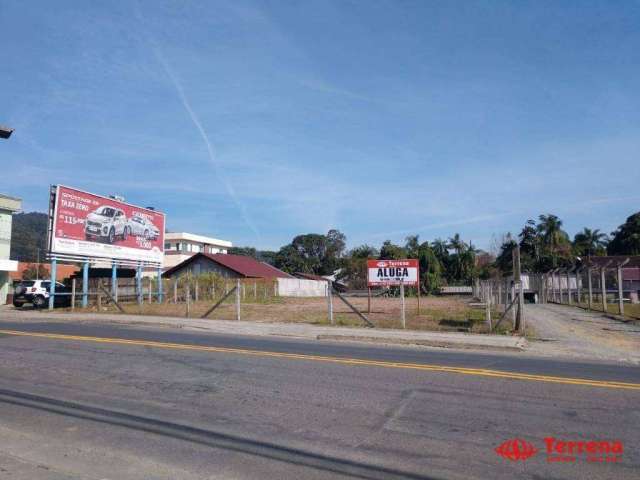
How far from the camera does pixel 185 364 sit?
36.6 ft

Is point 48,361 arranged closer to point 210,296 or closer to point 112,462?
point 112,462

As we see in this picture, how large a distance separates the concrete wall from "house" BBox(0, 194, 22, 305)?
24.0m

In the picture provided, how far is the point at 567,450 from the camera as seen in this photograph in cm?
585

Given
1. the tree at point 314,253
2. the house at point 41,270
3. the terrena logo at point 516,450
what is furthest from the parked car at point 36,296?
the tree at point 314,253

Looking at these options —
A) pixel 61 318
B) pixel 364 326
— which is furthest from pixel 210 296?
pixel 364 326

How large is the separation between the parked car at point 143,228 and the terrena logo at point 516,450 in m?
33.4

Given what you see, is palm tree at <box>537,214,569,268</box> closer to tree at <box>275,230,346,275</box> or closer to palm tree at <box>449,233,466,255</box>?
palm tree at <box>449,233,466,255</box>

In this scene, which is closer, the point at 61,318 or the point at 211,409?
the point at 211,409

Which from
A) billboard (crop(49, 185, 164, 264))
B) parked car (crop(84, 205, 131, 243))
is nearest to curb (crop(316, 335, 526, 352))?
billboard (crop(49, 185, 164, 264))

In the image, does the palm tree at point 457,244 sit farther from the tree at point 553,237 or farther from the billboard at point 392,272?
the billboard at point 392,272

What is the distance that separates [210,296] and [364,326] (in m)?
24.8

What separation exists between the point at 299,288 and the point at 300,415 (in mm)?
56582

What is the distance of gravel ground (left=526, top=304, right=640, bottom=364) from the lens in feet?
45.4

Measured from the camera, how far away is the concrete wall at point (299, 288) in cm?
5928
